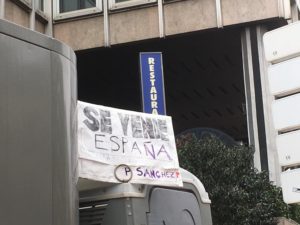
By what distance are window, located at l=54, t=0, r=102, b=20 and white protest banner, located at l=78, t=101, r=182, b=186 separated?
18.9 m

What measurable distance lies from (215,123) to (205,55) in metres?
9.03

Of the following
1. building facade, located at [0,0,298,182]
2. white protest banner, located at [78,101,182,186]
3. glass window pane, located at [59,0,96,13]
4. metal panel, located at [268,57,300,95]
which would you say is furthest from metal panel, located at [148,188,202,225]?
glass window pane, located at [59,0,96,13]

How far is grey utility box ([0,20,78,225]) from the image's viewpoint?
2.28m

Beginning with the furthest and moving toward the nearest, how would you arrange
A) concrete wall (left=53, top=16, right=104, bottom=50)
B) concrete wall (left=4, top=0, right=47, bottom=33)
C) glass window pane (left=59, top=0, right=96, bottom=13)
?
glass window pane (left=59, top=0, right=96, bottom=13) < concrete wall (left=53, top=16, right=104, bottom=50) < concrete wall (left=4, top=0, right=47, bottom=33)

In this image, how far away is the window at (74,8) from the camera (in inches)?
859

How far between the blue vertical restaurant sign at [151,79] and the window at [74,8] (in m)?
5.12

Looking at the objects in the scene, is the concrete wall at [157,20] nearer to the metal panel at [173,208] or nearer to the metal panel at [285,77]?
the metal panel at [285,77]

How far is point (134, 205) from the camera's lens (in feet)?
9.95

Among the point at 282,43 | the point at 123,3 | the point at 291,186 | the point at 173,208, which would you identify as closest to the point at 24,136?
the point at 173,208

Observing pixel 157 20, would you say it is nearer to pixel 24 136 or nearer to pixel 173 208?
pixel 173 208

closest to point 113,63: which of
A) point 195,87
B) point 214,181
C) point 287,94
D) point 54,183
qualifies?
point 195,87

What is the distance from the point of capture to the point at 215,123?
106ft

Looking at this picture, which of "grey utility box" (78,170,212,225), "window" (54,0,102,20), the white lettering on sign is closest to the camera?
"grey utility box" (78,170,212,225)

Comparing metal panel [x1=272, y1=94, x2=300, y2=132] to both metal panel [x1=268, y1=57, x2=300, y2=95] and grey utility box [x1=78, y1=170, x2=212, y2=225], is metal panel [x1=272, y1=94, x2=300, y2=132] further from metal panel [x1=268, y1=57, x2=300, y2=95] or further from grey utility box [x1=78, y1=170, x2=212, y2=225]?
grey utility box [x1=78, y1=170, x2=212, y2=225]
